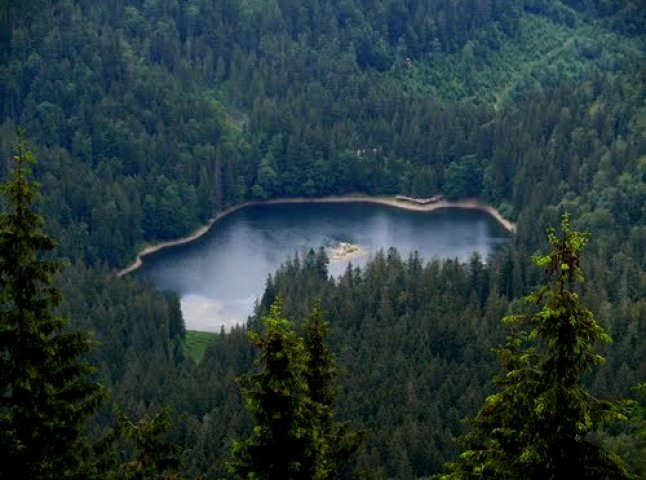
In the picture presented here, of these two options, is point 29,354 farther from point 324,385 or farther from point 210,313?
point 210,313

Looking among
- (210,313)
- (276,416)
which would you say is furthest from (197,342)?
(276,416)

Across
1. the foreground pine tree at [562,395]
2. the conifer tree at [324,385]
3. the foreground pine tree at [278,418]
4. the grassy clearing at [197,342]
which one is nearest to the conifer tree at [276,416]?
the foreground pine tree at [278,418]

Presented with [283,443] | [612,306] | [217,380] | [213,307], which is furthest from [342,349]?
[283,443]

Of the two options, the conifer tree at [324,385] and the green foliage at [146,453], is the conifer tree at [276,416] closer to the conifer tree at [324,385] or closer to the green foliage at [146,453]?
the green foliage at [146,453]

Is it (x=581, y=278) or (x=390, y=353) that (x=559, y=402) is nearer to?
(x=581, y=278)

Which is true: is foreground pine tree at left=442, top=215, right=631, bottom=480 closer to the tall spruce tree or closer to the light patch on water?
the tall spruce tree

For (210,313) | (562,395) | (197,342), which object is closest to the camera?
(562,395)
